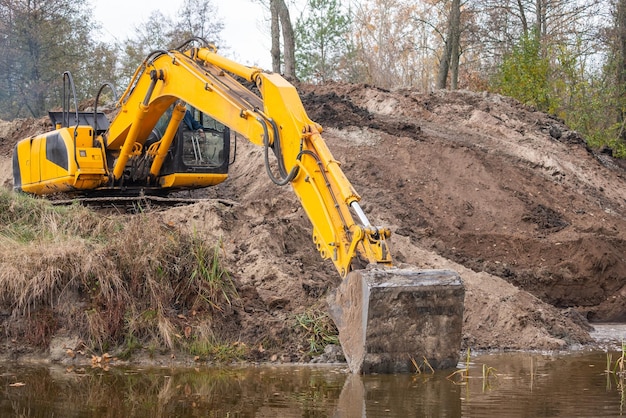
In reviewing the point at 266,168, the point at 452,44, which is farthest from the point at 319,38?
the point at 266,168

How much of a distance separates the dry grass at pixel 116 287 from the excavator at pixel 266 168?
51.2 inches

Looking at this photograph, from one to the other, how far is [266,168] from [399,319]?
7.61ft

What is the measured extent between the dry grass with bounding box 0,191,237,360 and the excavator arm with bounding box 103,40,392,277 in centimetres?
130

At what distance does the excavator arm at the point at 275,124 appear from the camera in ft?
26.0

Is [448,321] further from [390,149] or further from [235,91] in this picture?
[390,149]

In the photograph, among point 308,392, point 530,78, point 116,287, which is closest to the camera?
point 308,392

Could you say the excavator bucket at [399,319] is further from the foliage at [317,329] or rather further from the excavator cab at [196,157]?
the excavator cab at [196,157]

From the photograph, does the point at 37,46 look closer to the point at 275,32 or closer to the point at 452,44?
the point at 275,32

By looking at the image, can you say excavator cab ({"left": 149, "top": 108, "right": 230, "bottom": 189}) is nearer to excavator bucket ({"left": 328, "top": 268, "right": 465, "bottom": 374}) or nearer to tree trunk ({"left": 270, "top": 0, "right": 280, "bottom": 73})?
excavator bucket ({"left": 328, "top": 268, "right": 465, "bottom": 374})

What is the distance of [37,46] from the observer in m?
29.9

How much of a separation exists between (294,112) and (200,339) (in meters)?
2.34

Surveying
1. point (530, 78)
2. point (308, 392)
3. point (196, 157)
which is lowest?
point (308, 392)

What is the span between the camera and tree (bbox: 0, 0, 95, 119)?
96.9ft

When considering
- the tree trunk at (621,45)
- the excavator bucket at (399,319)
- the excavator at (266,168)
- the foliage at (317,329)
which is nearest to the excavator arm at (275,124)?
the excavator at (266,168)
